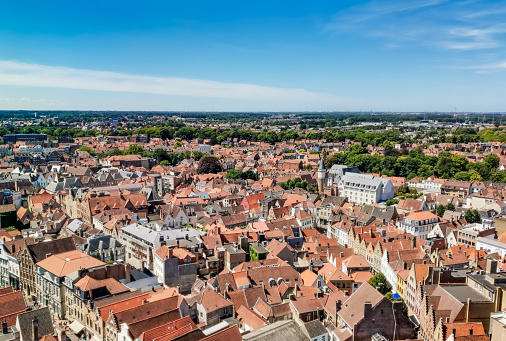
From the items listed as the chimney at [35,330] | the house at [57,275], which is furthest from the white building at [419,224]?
the chimney at [35,330]

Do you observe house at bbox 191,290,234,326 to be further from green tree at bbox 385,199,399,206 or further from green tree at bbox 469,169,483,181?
green tree at bbox 469,169,483,181

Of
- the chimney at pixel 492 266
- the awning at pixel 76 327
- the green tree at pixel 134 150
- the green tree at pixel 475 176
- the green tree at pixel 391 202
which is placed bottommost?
the awning at pixel 76 327

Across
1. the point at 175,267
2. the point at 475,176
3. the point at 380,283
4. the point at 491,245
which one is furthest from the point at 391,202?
the point at 175,267

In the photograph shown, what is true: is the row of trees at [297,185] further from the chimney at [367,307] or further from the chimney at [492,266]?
the chimney at [367,307]

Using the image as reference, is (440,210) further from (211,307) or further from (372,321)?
(211,307)

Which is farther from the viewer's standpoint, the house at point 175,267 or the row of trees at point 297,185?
the row of trees at point 297,185

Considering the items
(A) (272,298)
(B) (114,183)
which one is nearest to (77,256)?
(A) (272,298)

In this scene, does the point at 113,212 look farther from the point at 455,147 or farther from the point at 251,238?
the point at 455,147

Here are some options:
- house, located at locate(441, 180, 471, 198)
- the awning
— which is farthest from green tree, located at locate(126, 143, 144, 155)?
the awning
